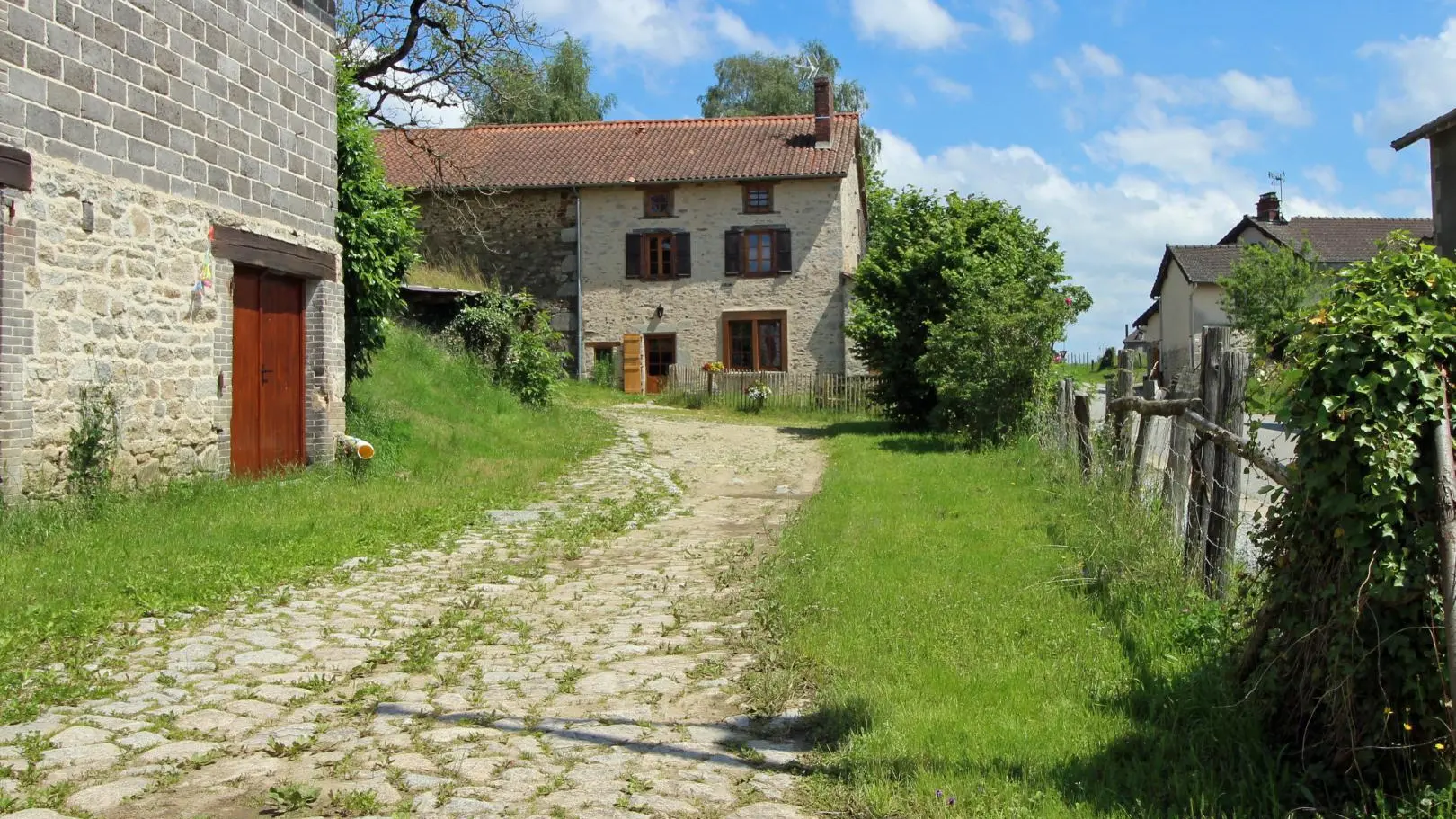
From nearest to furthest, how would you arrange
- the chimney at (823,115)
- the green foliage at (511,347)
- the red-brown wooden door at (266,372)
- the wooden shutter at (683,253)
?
the red-brown wooden door at (266,372)
the green foliage at (511,347)
the chimney at (823,115)
the wooden shutter at (683,253)

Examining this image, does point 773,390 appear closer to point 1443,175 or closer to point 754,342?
point 754,342

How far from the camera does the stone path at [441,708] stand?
4.03m

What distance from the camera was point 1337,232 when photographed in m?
48.8

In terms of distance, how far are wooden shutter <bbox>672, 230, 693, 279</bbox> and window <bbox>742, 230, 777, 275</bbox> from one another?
1512mm

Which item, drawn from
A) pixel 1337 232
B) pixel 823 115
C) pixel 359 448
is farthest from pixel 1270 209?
pixel 359 448

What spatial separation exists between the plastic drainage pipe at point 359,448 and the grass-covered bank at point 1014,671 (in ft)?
18.3

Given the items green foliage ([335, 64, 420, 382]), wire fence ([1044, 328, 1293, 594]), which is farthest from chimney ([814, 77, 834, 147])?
wire fence ([1044, 328, 1293, 594])

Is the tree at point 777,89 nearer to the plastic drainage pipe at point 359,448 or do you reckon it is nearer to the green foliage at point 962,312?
the green foliage at point 962,312

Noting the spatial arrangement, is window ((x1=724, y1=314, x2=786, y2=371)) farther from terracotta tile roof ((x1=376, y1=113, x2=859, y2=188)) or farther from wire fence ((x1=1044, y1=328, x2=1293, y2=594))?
wire fence ((x1=1044, y1=328, x2=1293, y2=594))

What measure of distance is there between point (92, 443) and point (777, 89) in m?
40.7

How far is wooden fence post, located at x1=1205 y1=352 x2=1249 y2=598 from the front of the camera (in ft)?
19.7

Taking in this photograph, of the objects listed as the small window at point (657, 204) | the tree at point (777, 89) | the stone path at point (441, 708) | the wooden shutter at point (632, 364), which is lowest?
the stone path at point (441, 708)

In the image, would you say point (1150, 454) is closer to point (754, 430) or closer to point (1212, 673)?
point (1212, 673)

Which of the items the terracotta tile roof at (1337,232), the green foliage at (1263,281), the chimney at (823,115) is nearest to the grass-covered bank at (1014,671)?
the chimney at (823,115)
